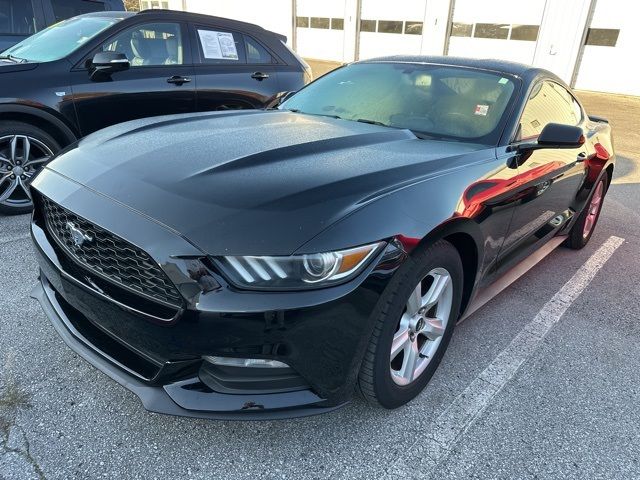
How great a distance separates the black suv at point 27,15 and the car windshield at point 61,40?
206 cm

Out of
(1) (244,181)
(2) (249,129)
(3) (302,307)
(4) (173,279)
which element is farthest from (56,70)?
(3) (302,307)

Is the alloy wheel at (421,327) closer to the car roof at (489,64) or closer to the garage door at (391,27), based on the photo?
the car roof at (489,64)

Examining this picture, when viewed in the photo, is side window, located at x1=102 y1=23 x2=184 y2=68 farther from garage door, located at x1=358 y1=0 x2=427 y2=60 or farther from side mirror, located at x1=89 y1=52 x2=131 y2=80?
garage door, located at x1=358 y1=0 x2=427 y2=60

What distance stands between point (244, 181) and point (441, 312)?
3.77 feet

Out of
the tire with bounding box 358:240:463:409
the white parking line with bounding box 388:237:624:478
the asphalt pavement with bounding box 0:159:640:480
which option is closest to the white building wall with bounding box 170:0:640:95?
the white parking line with bounding box 388:237:624:478

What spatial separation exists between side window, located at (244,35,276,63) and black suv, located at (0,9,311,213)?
1 centimetres

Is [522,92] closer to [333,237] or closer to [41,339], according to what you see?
[333,237]

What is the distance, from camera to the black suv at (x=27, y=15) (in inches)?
250

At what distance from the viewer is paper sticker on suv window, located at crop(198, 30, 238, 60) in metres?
5.11

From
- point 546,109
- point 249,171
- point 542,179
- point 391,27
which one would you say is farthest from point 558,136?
point 391,27

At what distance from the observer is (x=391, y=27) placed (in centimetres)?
2123

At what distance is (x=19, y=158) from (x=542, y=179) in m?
4.06

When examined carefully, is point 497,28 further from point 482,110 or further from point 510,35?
point 482,110

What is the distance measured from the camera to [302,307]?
1.69 m
